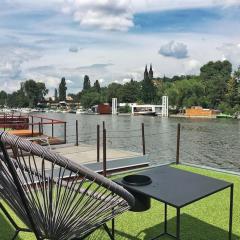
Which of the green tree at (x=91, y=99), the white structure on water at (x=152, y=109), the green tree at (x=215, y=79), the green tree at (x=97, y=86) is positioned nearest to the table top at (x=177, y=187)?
the green tree at (x=215, y=79)

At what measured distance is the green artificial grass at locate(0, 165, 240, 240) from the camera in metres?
4.53

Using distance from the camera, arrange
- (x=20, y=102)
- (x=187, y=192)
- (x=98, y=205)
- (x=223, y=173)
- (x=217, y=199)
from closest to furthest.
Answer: (x=98, y=205)
(x=187, y=192)
(x=217, y=199)
(x=223, y=173)
(x=20, y=102)

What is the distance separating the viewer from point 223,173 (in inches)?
326

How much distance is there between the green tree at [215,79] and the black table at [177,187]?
277 feet

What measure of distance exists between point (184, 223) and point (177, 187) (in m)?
1.71

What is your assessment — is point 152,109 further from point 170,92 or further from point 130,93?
point 130,93

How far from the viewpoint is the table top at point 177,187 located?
124 inches

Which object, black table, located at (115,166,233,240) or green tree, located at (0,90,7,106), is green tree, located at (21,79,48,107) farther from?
black table, located at (115,166,233,240)

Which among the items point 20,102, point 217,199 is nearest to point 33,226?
point 217,199

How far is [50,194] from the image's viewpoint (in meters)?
2.65

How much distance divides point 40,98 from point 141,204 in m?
149

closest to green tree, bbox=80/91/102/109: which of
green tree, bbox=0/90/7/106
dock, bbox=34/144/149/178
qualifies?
green tree, bbox=0/90/7/106

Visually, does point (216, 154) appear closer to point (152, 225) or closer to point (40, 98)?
point (152, 225)

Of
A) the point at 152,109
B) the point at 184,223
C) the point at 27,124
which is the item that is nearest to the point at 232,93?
the point at 152,109
